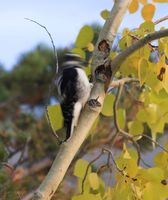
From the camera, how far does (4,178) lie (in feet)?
3.32

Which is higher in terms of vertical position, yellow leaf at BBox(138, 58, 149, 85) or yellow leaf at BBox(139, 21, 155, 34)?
yellow leaf at BBox(139, 21, 155, 34)

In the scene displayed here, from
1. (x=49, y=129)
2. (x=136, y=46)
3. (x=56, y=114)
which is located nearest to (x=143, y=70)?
(x=136, y=46)

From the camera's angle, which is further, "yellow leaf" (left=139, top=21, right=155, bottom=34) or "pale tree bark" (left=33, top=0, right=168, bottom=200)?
"yellow leaf" (left=139, top=21, right=155, bottom=34)

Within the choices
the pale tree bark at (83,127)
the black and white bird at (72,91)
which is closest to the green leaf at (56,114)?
the black and white bird at (72,91)

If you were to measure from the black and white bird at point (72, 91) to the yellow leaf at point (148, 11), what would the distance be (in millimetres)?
A: 144

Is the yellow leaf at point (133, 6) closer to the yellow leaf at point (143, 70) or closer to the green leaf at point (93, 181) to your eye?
the yellow leaf at point (143, 70)

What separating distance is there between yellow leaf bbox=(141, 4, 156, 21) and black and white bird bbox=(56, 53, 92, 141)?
0.14 m

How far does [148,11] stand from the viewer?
0.90 m

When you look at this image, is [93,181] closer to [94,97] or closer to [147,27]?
[94,97]

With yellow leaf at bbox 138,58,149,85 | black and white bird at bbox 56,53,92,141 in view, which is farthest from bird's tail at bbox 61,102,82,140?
yellow leaf at bbox 138,58,149,85

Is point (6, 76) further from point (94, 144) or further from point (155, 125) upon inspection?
point (155, 125)

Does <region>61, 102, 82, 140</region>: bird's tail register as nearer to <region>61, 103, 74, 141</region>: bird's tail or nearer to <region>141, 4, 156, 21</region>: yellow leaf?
<region>61, 103, 74, 141</region>: bird's tail

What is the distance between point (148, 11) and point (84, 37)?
133 mm

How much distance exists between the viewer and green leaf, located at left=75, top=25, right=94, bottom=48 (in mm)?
953
